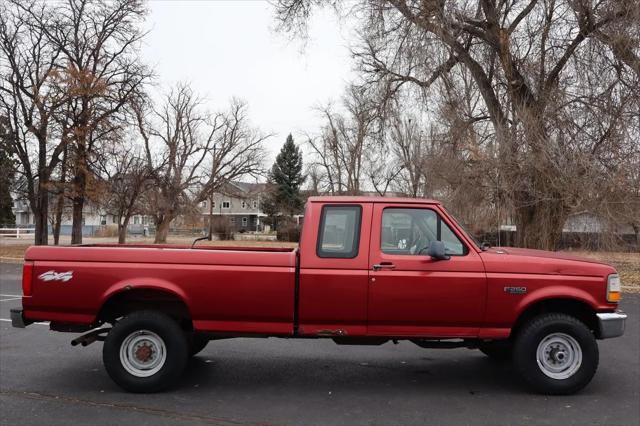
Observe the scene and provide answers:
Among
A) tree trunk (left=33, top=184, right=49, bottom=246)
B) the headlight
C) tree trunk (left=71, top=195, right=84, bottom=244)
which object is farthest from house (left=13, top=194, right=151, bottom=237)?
the headlight

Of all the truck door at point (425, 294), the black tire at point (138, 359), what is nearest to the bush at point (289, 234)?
the black tire at point (138, 359)

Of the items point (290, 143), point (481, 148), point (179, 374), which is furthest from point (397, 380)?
point (290, 143)

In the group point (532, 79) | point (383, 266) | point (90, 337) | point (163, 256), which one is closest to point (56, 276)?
point (90, 337)

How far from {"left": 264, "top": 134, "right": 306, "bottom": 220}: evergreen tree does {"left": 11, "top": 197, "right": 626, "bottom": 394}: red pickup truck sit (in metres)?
59.6

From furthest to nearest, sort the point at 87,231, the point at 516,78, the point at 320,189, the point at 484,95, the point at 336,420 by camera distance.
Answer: the point at 87,231, the point at 320,189, the point at 484,95, the point at 516,78, the point at 336,420

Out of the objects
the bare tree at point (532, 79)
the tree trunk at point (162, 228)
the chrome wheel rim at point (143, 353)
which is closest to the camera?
the chrome wheel rim at point (143, 353)

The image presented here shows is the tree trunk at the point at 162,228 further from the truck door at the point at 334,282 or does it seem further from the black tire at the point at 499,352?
the truck door at the point at 334,282

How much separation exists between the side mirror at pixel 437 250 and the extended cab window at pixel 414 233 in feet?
0.57

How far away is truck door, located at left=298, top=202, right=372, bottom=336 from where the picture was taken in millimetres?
5363

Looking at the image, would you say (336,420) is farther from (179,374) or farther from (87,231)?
(87,231)

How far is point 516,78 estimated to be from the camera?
669 inches

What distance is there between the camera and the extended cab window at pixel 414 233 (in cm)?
552

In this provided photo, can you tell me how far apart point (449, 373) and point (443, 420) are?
1.61 metres

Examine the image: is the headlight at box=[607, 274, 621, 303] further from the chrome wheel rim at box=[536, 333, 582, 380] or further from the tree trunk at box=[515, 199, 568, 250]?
the tree trunk at box=[515, 199, 568, 250]
